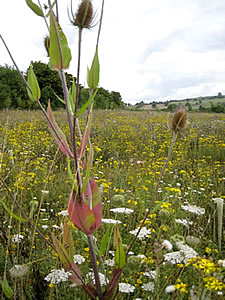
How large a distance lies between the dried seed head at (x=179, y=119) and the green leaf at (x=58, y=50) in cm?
45

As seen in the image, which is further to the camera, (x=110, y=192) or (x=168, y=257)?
(x=110, y=192)

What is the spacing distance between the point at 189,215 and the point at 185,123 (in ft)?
4.75

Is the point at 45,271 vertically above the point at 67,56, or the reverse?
the point at 67,56

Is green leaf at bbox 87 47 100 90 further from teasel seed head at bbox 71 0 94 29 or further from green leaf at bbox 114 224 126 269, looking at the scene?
green leaf at bbox 114 224 126 269

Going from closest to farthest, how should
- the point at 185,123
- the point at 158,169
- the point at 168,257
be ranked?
the point at 185,123 → the point at 168,257 → the point at 158,169

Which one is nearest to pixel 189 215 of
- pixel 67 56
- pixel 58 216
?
pixel 58 216

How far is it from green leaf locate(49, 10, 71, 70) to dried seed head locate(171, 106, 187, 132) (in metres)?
0.45

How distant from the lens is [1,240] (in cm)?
159

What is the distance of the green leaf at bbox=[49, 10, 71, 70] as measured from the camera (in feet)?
2.81

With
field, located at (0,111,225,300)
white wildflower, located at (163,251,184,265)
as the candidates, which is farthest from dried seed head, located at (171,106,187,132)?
white wildflower, located at (163,251,184,265)

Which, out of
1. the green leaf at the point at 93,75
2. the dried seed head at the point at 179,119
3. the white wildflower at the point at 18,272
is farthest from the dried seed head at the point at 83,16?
the white wildflower at the point at 18,272

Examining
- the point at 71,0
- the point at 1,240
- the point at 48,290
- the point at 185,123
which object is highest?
the point at 71,0

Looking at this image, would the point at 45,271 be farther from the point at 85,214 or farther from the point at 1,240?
the point at 85,214

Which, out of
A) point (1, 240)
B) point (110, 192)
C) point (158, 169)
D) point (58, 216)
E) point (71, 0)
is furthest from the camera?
point (158, 169)
